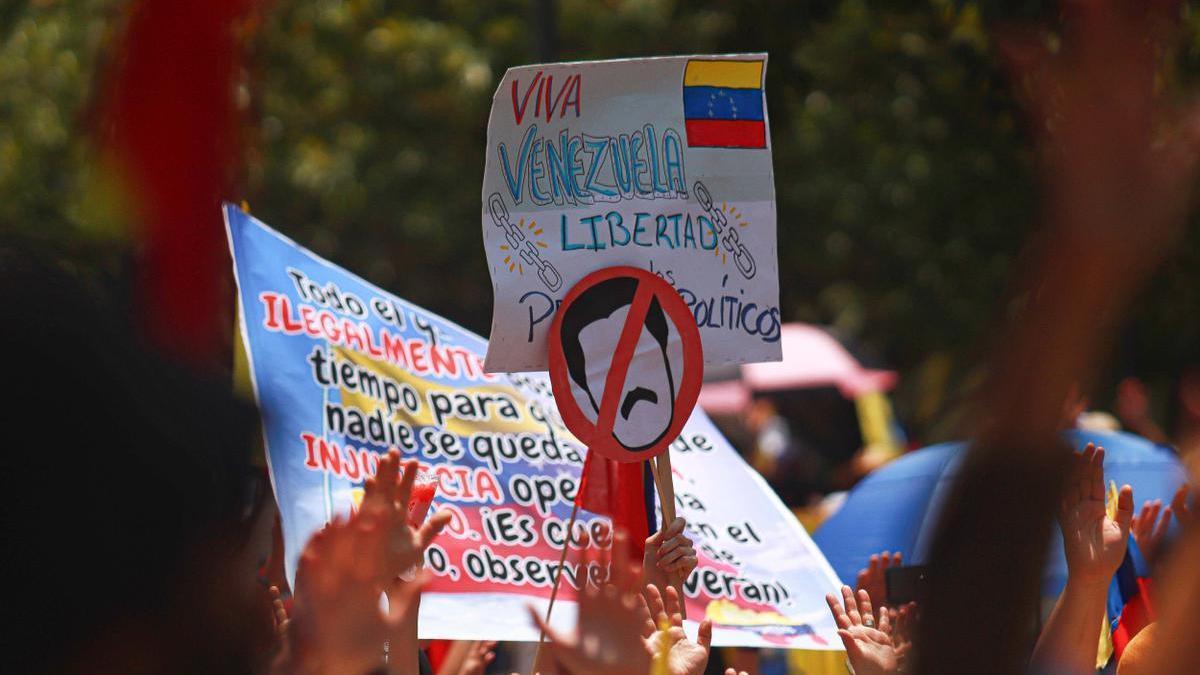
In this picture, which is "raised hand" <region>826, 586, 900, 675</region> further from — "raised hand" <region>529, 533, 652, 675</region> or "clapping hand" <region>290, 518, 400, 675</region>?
"clapping hand" <region>290, 518, 400, 675</region>

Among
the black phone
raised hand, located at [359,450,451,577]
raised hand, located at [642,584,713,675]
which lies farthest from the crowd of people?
the black phone

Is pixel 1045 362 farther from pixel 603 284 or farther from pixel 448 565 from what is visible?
pixel 448 565

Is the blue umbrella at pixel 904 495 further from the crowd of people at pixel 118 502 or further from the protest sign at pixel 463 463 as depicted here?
the crowd of people at pixel 118 502

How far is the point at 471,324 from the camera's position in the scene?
49.3 feet

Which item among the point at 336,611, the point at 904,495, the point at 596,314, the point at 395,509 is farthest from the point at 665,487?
the point at 336,611

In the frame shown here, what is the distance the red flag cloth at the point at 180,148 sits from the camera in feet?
4.30

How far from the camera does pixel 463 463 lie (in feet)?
14.1

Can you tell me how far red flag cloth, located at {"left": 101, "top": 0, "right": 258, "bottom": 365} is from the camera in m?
1.31

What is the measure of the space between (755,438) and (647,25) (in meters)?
3.39

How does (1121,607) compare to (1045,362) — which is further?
(1121,607)

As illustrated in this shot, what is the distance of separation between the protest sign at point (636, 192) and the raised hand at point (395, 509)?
4.21 feet

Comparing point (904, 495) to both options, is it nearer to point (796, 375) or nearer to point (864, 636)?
point (864, 636)

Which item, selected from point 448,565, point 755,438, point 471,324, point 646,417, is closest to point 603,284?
point 646,417

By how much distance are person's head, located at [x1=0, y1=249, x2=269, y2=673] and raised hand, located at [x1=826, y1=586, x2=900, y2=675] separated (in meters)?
1.93
